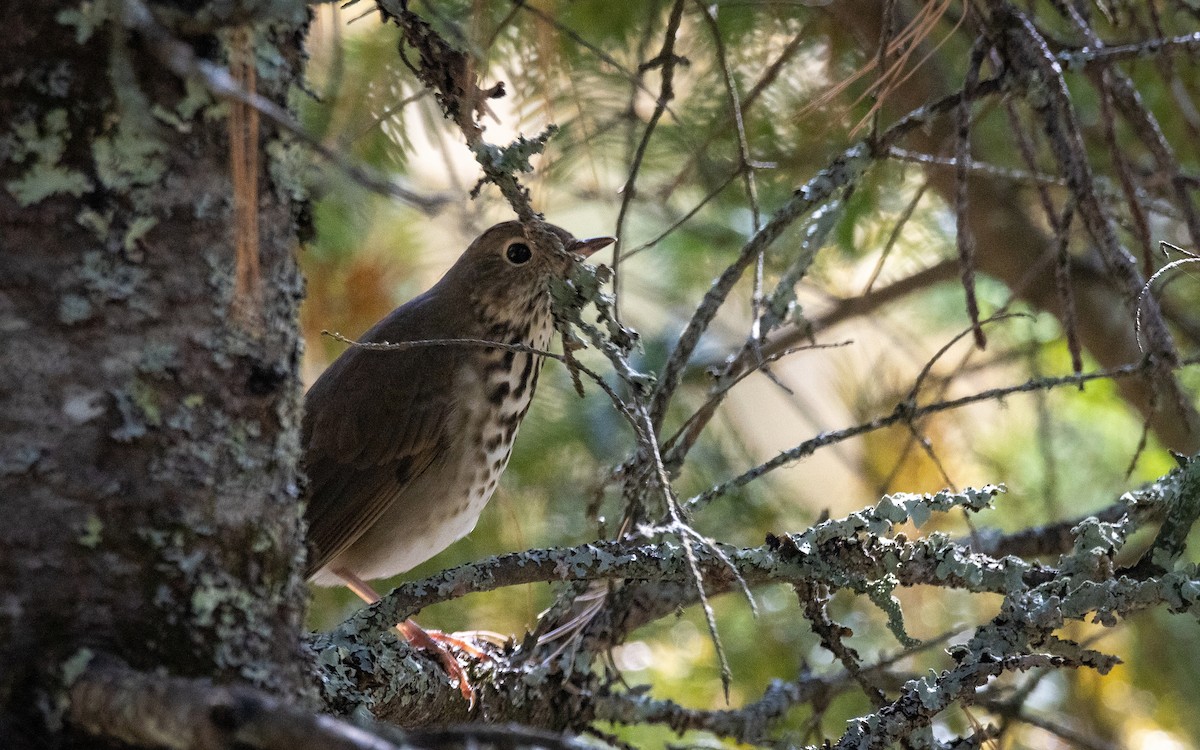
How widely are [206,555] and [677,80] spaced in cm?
224

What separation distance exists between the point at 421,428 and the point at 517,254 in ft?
1.50

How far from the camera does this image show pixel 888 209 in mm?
3098

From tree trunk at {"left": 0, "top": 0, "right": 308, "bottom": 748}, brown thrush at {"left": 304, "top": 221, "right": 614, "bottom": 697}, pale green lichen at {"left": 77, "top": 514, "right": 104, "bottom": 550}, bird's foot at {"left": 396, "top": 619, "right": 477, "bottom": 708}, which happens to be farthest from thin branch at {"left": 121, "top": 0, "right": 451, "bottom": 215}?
brown thrush at {"left": 304, "top": 221, "right": 614, "bottom": 697}

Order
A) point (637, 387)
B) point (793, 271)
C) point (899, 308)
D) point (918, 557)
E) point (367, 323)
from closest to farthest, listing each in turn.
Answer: point (637, 387), point (918, 557), point (793, 271), point (367, 323), point (899, 308)

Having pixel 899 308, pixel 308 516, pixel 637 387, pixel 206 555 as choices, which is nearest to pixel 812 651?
pixel 899 308

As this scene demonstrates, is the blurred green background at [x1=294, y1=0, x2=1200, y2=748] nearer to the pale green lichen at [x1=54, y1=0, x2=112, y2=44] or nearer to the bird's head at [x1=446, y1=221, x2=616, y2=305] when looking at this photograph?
the bird's head at [x1=446, y1=221, x2=616, y2=305]

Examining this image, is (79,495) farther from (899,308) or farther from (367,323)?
(899,308)

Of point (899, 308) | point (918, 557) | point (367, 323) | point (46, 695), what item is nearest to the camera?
point (46, 695)

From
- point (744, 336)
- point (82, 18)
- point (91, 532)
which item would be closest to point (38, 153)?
point (82, 18)

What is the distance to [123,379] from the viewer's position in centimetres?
104

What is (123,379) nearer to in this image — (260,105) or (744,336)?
(260,105)

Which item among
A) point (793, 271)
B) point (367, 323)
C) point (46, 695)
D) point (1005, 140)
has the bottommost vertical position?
point (46, 695)

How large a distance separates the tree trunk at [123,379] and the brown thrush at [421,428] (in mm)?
1498

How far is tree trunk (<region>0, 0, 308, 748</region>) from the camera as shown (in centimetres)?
99
